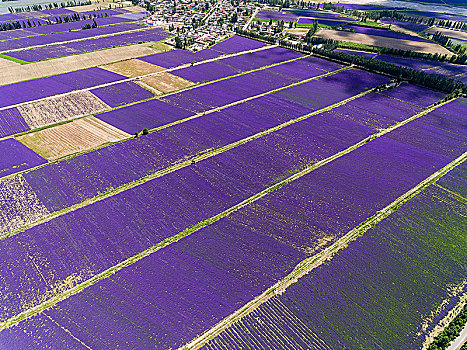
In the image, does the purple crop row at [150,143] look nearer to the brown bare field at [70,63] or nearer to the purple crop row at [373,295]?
the purple crop row at [373,295]

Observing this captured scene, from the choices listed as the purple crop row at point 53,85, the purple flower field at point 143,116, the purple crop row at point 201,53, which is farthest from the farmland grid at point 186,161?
the purple crop row at point 201,53

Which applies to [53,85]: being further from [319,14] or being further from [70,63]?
[319,14]

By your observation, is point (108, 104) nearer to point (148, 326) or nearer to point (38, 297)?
point (38, 297)

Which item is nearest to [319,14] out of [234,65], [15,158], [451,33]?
[451,33]

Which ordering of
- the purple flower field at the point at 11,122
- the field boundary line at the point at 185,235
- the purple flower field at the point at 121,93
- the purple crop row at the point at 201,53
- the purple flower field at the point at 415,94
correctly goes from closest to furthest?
the field boundary line at the point at 185,235 < the purple flower field at the point at 11,122 < the purple flower field at the point at 121,93 < the purple flower field at the point at 415,94 < the purple crop row at the point at 201,53

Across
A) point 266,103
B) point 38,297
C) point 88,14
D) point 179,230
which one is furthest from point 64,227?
point 88,14

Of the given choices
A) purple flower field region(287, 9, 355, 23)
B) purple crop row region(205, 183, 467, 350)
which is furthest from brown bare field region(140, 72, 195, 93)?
purple flower field region(287, 9, 355, 23)
